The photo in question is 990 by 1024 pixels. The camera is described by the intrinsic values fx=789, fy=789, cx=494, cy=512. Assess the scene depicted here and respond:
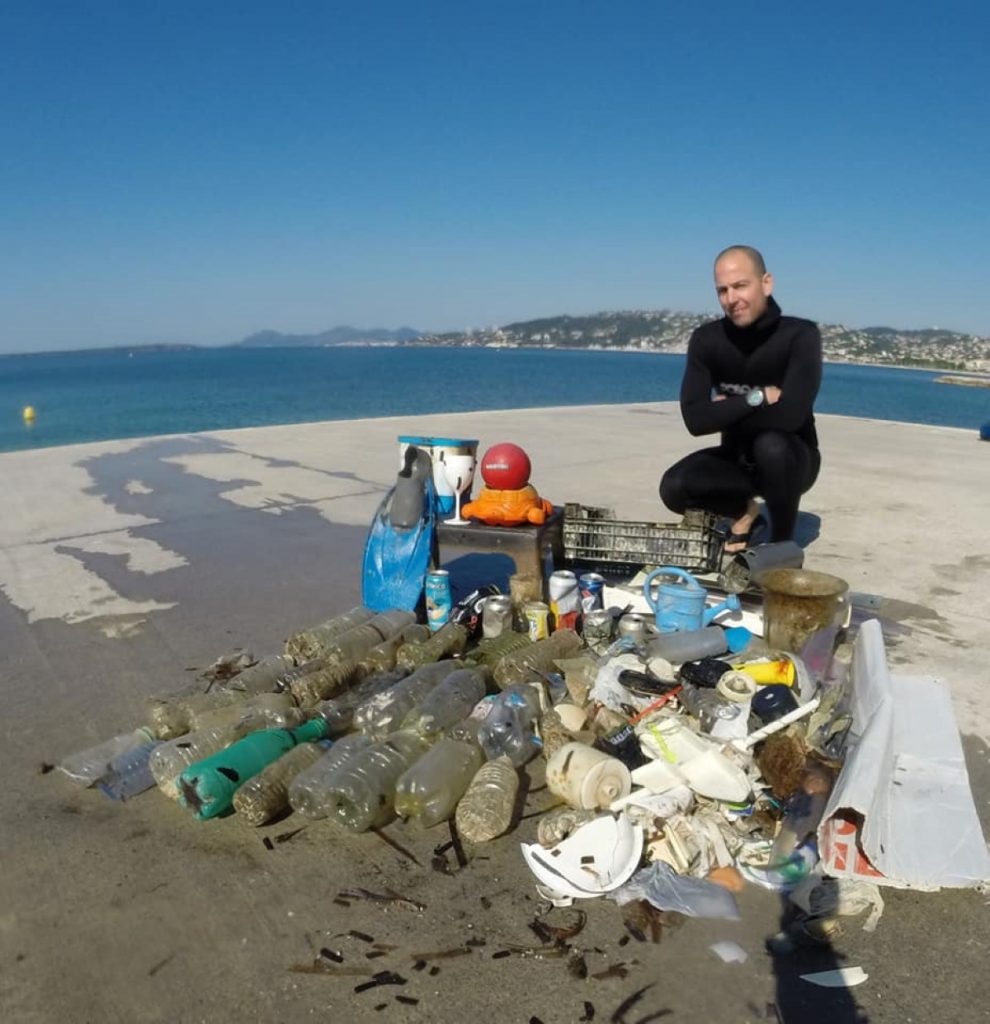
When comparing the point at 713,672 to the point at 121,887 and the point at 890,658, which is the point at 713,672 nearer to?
the point at 890,658

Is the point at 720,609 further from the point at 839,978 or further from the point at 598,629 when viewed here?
the point at 839,978

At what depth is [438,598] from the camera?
4.89 m

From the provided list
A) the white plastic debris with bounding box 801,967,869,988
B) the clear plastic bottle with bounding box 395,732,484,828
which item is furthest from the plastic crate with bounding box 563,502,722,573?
the white plastic debris with bounding box 801,967,869,988

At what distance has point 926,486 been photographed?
10.2 meters

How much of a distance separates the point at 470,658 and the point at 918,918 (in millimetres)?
2495

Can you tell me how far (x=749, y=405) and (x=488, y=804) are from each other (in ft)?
12.3

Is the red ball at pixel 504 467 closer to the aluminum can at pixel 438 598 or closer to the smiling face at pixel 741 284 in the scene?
the aluminum can at pixel 438 598

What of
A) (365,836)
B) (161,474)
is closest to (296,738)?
(365,836)

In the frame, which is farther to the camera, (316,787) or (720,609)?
(720,609)

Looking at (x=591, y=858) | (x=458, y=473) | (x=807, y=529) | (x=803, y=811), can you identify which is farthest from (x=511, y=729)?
(x=807, y=529)

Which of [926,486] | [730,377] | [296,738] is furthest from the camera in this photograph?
[926,486]

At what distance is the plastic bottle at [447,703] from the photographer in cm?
369

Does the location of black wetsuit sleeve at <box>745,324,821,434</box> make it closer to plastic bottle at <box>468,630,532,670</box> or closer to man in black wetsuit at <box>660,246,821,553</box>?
man in black wetsuit at <box>660,246,821,553</box>

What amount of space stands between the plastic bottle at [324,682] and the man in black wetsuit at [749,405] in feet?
10.2
